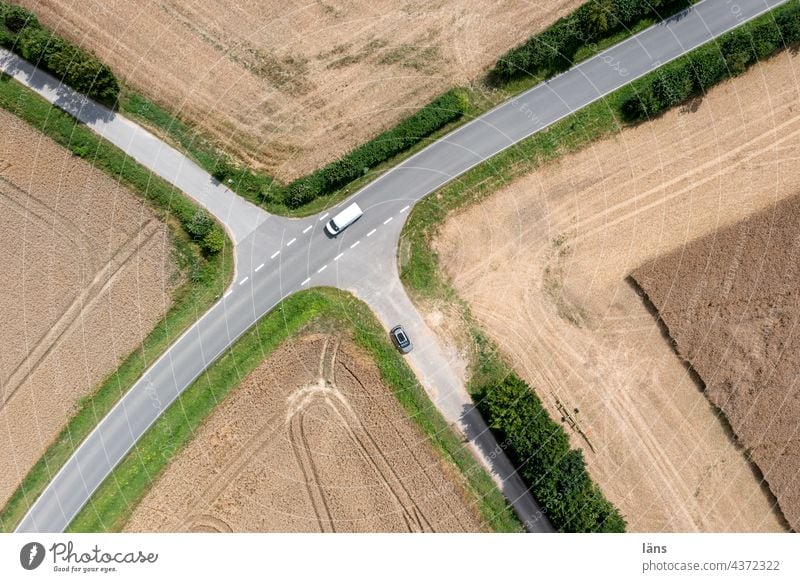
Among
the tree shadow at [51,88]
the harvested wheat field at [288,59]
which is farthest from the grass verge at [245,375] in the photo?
the tree shadow at [51,88]

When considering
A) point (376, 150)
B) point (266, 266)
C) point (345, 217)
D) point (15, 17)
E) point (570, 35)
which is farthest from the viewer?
point (266, 266)

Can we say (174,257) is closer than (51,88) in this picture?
No

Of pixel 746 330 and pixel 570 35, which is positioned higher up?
pixel 570 35

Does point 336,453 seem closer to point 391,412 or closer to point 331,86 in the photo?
point 391,412

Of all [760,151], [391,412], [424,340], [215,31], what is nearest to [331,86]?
[215,31]

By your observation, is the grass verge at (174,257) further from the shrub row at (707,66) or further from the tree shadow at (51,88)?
the shrub row at (707,66)

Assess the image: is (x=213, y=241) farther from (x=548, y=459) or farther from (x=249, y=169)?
(x=548, y=459)

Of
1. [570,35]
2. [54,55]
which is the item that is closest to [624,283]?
[570,35]

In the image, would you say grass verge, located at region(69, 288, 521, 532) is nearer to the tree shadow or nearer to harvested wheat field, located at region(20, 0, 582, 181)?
harvested wheat field, located at region(20, 0, 582, 181)
